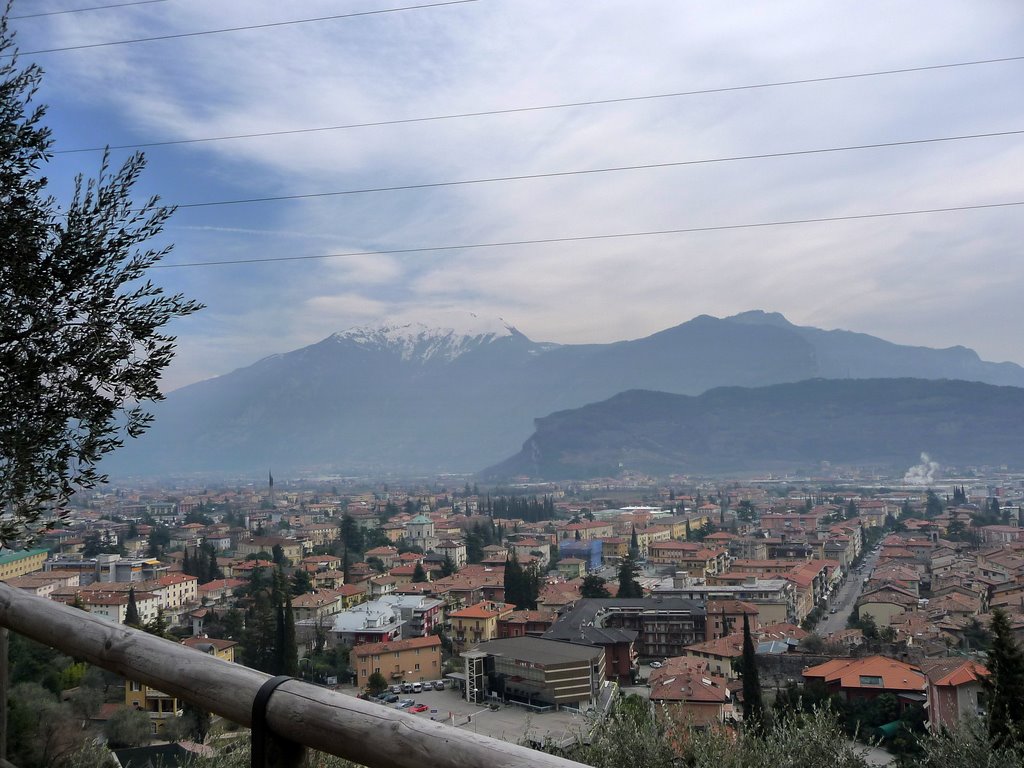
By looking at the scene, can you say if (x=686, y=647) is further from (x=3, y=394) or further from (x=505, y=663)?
(x=3, y=394)

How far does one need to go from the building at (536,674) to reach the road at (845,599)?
33.3ft

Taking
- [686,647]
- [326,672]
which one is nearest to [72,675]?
[326,672]

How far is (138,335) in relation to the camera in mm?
3273

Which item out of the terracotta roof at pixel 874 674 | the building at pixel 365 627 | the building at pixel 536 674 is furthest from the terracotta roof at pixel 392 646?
the terracotta roof at pixel 874 674

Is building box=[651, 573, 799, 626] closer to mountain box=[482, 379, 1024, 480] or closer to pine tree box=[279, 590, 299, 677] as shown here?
pine tree box=[279, 590, 299, 677]

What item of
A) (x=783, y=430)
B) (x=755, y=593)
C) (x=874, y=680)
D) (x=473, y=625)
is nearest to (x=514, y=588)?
(x=473, y=625)

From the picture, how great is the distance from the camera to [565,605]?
23.2 meters

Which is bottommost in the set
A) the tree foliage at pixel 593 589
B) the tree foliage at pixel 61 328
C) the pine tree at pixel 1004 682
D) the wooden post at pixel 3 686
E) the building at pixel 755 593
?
the building at pixel 755 593

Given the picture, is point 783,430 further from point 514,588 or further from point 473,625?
point 473,625

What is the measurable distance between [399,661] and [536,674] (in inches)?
208

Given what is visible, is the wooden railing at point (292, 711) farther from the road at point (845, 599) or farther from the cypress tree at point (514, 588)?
the cypress tree at point (514, 588)

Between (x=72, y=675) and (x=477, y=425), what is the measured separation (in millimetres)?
188832

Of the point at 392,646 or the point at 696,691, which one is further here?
the point at 392,646

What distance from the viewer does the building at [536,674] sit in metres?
11.9
